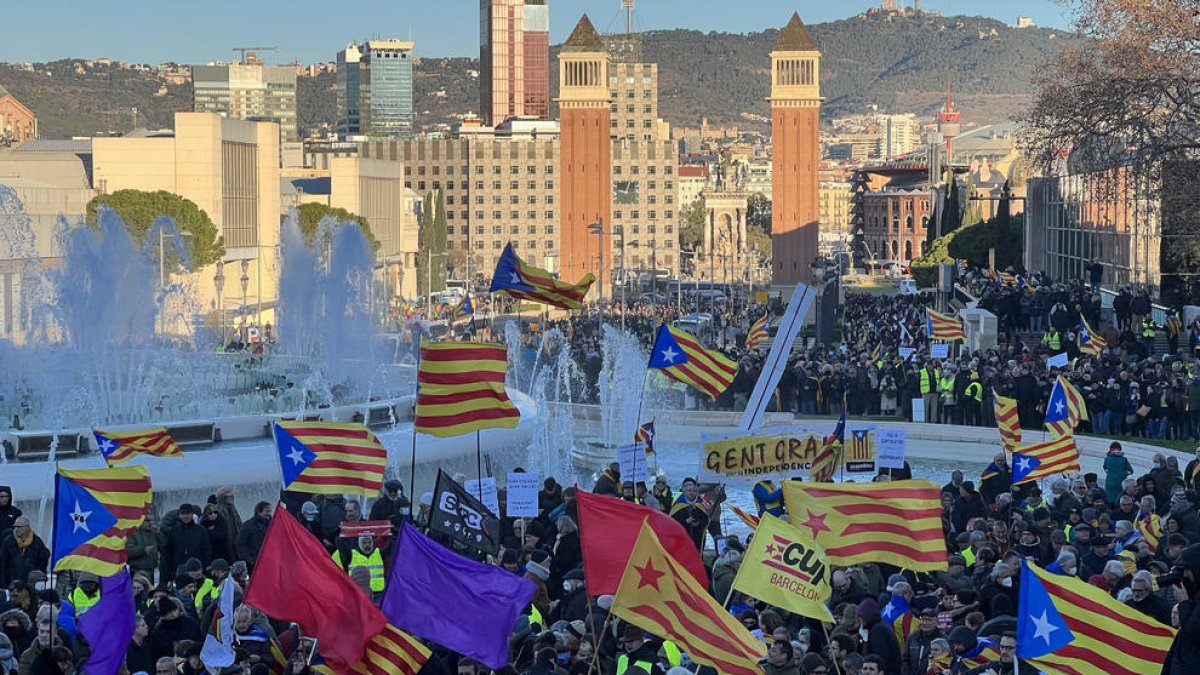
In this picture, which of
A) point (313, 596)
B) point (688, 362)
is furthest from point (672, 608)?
point (688, 362)

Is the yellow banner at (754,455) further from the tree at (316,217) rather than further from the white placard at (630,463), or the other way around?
the tree at (316,217)

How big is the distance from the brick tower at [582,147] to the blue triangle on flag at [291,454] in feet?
321

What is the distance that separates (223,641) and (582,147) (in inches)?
4083

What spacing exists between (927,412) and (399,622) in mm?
19098

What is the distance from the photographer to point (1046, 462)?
1672 cm

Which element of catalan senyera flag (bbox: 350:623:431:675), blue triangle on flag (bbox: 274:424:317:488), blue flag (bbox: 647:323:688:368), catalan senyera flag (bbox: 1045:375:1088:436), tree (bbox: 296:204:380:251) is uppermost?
tree (bbox: 296:204:380:251)

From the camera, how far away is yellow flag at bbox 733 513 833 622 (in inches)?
392

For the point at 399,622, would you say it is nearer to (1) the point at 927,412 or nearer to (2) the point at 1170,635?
(2) the point at 1170,635

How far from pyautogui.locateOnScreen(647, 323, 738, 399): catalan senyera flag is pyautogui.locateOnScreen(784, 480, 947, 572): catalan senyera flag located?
793 cm

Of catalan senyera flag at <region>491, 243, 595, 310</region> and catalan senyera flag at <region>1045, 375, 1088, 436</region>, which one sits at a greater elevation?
catalan senyera flag at <region>491, 243, 595, 310</region>

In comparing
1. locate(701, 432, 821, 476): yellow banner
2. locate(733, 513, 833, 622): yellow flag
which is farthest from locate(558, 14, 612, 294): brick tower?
locate(733, 513, 833, 622): yellow flag

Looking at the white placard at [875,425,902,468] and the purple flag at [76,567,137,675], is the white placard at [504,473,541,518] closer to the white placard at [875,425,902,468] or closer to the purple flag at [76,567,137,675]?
the white placard at [875,425,902,468]

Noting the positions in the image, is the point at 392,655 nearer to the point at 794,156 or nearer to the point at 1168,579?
the point at 1168,579

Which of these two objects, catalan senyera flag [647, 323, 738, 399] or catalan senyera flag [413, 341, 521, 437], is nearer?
catalan senyera flag [413, 341, 521, 437]
